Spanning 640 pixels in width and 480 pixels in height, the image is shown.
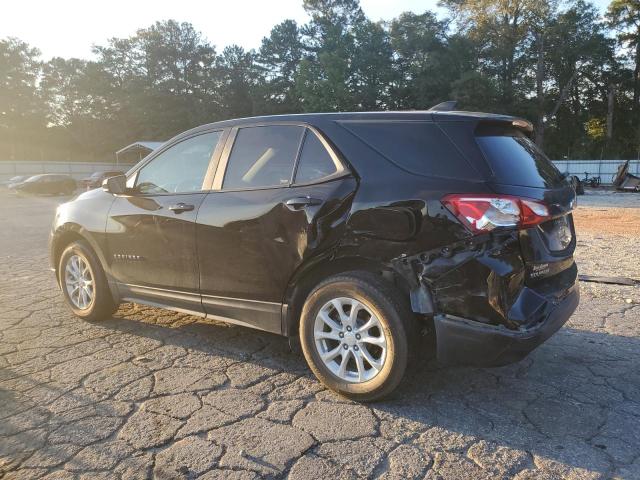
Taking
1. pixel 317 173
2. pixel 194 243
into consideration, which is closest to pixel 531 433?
pixel 317 173

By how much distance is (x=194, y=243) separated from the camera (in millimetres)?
3848

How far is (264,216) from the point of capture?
136 inches

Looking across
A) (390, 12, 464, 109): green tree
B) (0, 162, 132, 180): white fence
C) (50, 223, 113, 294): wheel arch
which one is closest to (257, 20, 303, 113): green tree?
(390, 12, 464, 109): green tree

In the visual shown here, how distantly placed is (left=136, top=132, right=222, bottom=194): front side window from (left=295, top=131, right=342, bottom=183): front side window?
0.88m

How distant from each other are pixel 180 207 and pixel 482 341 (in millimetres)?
2374

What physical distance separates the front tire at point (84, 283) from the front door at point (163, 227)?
10.0 inches

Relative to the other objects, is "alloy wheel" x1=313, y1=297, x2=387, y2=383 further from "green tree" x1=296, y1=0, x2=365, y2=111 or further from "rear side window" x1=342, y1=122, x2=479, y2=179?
"green tree" x1=296, y1=0, x2=365, y2=111

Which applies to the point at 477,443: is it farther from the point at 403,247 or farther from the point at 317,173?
the point at 317,173

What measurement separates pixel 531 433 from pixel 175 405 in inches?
82.5

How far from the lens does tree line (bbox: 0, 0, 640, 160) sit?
45156 millimetres

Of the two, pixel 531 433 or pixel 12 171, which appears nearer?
pixel 531 433

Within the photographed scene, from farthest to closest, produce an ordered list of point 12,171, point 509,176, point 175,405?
1. point 12,171
2. point 175,405
3. point 509,176


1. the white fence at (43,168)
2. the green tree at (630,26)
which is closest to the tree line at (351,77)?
the green tree at (630,26)

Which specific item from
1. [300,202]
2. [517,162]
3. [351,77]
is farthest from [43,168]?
[517,162]
